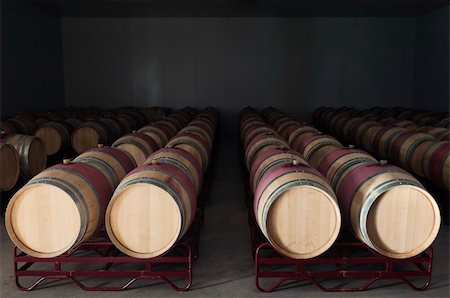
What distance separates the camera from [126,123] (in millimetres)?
9117

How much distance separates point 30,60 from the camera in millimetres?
11023

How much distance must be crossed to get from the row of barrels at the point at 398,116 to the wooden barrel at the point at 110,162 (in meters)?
5.42

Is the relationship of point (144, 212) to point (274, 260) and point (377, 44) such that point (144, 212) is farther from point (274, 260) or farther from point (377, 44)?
point (377, 44)

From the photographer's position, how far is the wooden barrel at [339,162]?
3821mm

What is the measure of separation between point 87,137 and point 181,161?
13.5 ft

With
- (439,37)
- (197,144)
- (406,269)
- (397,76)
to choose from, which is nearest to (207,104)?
(397,76)

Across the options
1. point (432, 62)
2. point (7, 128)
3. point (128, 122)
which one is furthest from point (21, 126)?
point (432, 62)

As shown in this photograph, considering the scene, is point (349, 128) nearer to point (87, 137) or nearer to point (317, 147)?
point (317, 147)

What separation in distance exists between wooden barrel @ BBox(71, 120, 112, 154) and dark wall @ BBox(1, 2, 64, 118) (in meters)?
3.19

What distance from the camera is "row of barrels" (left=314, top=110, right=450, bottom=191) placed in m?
5.00

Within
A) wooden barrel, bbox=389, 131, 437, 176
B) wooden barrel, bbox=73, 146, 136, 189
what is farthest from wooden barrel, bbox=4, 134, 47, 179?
wooden barrel, bbox=389, 131, 437, 176

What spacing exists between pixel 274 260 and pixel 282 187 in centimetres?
68

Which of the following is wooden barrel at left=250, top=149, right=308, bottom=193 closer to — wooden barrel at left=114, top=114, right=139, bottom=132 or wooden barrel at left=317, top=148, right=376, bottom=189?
wooden barrel at left=317, top=148, right=376, bottom=189

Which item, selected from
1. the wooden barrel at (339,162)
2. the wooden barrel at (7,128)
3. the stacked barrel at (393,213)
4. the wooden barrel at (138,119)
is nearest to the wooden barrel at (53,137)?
the wooden barrel at (7,128)
